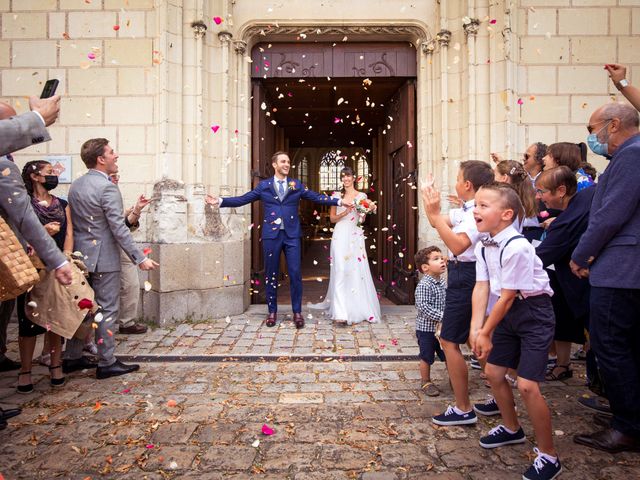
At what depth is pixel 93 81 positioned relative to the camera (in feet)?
21.0

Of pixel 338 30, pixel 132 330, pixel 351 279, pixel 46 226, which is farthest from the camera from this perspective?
pixel 338 30

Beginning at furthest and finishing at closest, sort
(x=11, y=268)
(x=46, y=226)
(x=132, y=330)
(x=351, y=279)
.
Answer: (x=351, y=279) → (x=132, y=330) → (x=46, y=226) → (x=11, y=268)

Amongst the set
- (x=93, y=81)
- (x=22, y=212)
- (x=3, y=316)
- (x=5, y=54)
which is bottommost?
(x=3, y=316)

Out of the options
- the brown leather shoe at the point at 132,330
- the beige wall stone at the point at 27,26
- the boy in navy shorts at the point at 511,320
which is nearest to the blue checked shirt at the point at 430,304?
the boy in navy shorts at the point at 511,320

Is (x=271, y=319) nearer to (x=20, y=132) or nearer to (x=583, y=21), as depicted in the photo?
(x=20, y=132)

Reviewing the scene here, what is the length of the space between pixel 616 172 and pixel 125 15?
248 inches

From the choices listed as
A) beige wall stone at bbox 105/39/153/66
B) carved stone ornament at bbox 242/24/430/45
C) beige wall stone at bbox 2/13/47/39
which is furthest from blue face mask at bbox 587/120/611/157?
beige wall stone at bbox 2/13/47/39

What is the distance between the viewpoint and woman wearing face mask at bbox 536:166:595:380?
355 cm

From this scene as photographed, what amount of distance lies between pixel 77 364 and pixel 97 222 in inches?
53.5

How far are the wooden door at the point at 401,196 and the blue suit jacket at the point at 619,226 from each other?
4372 mm

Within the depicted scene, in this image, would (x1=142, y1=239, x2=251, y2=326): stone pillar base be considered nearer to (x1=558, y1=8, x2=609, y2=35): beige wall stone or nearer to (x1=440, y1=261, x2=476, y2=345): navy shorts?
(x1=440, y1=261, x2=476, y2=345): navy shorts

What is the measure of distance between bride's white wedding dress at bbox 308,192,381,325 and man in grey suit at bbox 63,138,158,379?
2.70m

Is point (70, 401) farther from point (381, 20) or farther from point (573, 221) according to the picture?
point (381, 20)

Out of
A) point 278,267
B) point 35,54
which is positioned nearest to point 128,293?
point 278,267
